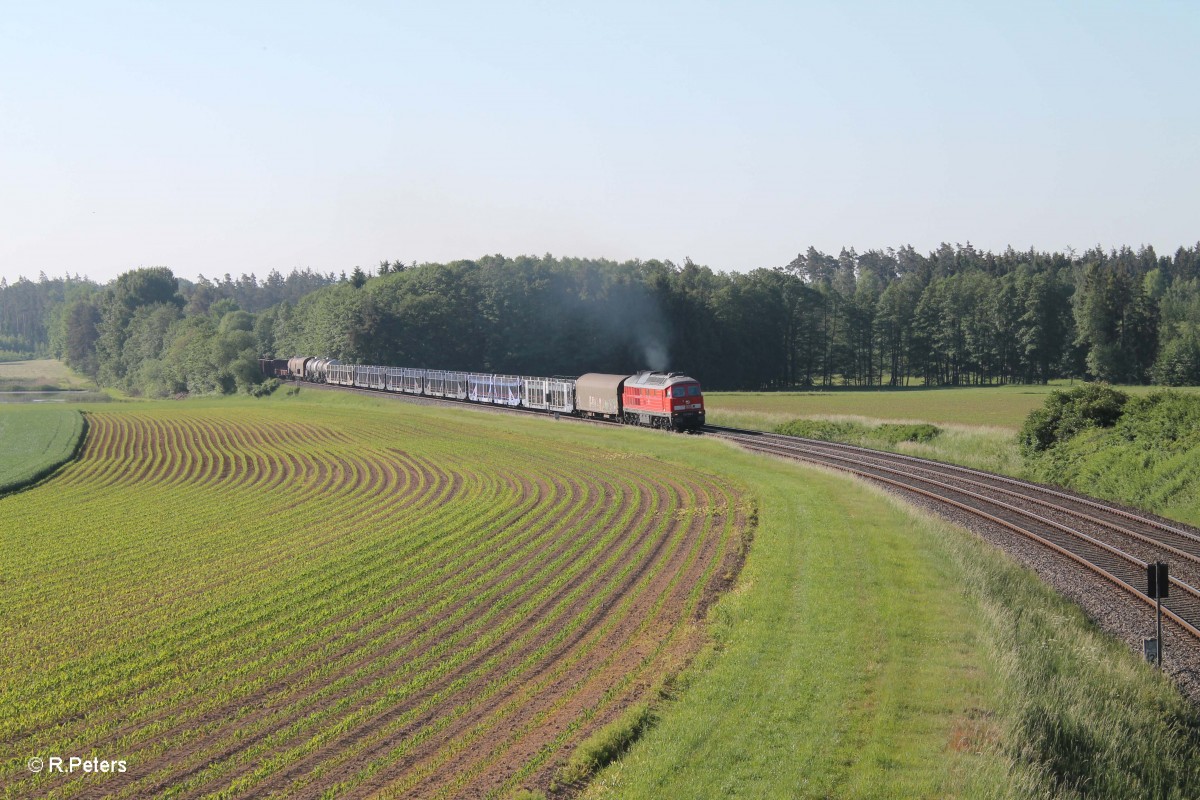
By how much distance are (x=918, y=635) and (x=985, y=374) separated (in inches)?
5065

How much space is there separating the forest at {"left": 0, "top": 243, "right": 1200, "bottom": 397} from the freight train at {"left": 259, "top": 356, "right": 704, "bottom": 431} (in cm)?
1052

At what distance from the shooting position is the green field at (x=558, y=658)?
39.7ft

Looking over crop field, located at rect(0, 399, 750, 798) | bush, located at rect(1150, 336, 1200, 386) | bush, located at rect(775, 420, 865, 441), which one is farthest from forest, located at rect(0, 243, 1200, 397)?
crop field, located at rect(0, 399, 750, 798)

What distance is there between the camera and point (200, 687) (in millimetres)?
15156

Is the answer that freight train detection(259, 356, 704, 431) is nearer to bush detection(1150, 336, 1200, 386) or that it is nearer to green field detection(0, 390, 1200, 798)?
green field detection(0, 390, 1200, 798)

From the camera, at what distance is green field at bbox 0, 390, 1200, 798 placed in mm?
12109

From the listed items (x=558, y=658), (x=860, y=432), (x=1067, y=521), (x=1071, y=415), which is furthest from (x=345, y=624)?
(x=860, y=432)

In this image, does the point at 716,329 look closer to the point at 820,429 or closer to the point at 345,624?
the point at 820,429

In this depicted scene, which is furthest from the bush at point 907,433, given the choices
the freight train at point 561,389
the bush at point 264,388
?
the bush at point 264,388

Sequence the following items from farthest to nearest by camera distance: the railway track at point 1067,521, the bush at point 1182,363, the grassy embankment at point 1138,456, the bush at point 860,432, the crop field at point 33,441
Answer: the bush at point 1182,363
the bush at point 860,432
the crop field at point 33,441
the grassy embankment at point 1138,456
the railway track at point 1067,521

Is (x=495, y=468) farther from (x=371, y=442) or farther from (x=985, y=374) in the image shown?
(x=985, y=374)

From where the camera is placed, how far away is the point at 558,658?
53.5 ft

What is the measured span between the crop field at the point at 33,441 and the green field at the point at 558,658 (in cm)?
1312

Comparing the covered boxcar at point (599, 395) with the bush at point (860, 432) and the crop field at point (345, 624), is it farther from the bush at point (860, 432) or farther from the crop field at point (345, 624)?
the crop field at point (345, 624)
